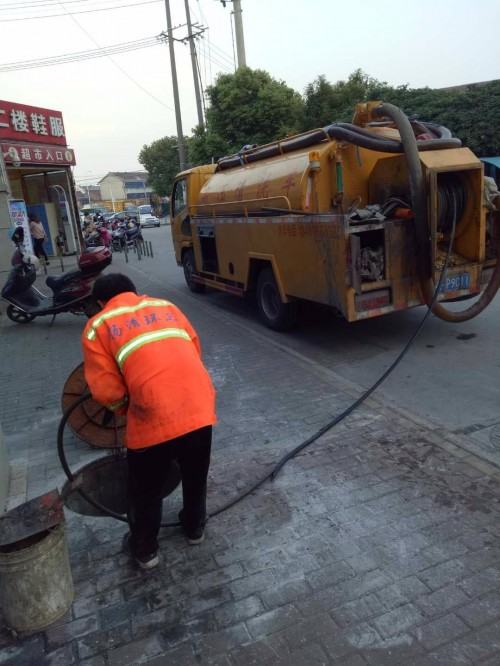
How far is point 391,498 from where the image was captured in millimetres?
3342

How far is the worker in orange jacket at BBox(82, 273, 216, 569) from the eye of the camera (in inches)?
98.0

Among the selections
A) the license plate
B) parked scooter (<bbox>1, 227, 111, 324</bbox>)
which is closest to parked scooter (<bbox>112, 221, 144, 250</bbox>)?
parked scooter (<bbox>1, 227, 111, 324</bbox>)

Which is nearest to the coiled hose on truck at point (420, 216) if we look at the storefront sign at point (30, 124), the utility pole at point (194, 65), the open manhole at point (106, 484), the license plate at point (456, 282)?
the license plate at point (456, 282)

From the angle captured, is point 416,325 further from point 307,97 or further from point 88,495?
point 307,97

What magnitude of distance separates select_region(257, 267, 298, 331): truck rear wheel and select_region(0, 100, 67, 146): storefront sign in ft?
40.4

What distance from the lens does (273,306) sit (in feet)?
25.4

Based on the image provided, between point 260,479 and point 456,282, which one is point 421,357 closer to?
point 456,282

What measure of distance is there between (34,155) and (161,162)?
164 feet

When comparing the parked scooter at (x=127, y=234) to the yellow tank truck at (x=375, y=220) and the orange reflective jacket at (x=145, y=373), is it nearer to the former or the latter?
the yellow tank truck at (x=375, y=220)

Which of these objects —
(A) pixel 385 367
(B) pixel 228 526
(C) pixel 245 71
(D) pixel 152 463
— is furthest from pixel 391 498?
(C) pixel 245 71

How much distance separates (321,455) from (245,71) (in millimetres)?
20562

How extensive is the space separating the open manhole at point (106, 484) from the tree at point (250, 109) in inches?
771

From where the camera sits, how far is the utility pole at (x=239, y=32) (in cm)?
2370

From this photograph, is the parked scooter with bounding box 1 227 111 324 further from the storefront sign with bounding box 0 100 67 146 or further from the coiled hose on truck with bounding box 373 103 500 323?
the storefront sign with bounding box 0 100 67 146
